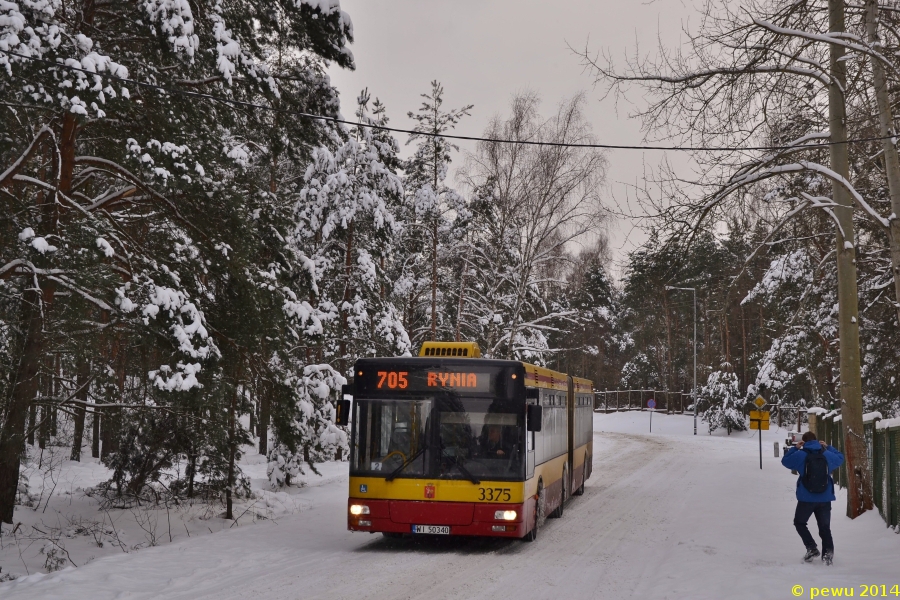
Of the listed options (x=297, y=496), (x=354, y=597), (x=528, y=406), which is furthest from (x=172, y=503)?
(x=354, y=597)

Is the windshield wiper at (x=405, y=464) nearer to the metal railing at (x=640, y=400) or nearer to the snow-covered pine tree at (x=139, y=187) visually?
the snow-covered pine tree at (x=139, y=187)

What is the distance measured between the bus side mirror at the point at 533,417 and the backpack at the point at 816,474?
3660 mm

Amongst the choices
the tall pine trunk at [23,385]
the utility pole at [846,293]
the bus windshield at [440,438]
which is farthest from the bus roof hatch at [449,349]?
the utility pole at [846,293]

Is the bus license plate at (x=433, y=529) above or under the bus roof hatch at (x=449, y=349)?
under

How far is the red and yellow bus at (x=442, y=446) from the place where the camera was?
39.9 ft

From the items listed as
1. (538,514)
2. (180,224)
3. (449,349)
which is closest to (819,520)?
(538,514)

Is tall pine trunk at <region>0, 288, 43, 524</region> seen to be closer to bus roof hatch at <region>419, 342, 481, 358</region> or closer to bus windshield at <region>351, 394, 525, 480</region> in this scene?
bus windshield at <region>351, 394, 525, 480</region>

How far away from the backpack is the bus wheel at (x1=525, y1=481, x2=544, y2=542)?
431cm

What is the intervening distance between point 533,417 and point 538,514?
7.11 ft

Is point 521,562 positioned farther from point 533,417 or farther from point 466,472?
point 533,417

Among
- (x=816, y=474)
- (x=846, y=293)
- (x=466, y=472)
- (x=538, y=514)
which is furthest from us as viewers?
(x=846, y=293)

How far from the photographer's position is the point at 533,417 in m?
12.5

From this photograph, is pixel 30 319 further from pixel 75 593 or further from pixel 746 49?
pixel 746 49

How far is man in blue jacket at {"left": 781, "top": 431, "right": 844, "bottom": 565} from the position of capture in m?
10.7
